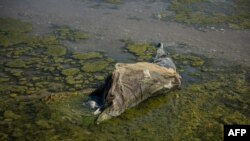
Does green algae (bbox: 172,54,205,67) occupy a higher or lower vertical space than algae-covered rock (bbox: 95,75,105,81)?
lower

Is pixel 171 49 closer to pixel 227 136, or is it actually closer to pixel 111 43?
pixel 111 43

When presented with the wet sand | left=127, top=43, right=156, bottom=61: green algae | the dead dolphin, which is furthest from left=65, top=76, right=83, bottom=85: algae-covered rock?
left=127, top=43, right=156, bottom=61: green algae

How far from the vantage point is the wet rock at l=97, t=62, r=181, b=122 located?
5820 millimetres

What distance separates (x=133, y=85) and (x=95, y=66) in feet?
5.87

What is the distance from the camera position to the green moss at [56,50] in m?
8.23

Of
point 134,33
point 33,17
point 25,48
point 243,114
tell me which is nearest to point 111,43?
point 134,33

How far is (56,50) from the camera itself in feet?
27.6

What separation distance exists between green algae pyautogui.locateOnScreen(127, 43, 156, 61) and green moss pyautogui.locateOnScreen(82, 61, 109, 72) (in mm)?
930

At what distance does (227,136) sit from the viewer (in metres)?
5.39

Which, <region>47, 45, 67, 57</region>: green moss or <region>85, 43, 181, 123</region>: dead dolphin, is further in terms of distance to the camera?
<region>47, 45, 67, 57</region>: green moss

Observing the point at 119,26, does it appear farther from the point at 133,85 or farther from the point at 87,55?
the point at 133,85

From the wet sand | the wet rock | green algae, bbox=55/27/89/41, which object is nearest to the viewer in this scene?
the wet rock

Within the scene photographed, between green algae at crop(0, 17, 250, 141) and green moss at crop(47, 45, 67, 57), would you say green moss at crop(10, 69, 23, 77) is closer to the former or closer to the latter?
green algae at crop(0, 17, 250, 141)

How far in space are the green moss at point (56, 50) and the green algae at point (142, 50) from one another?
1707mm
